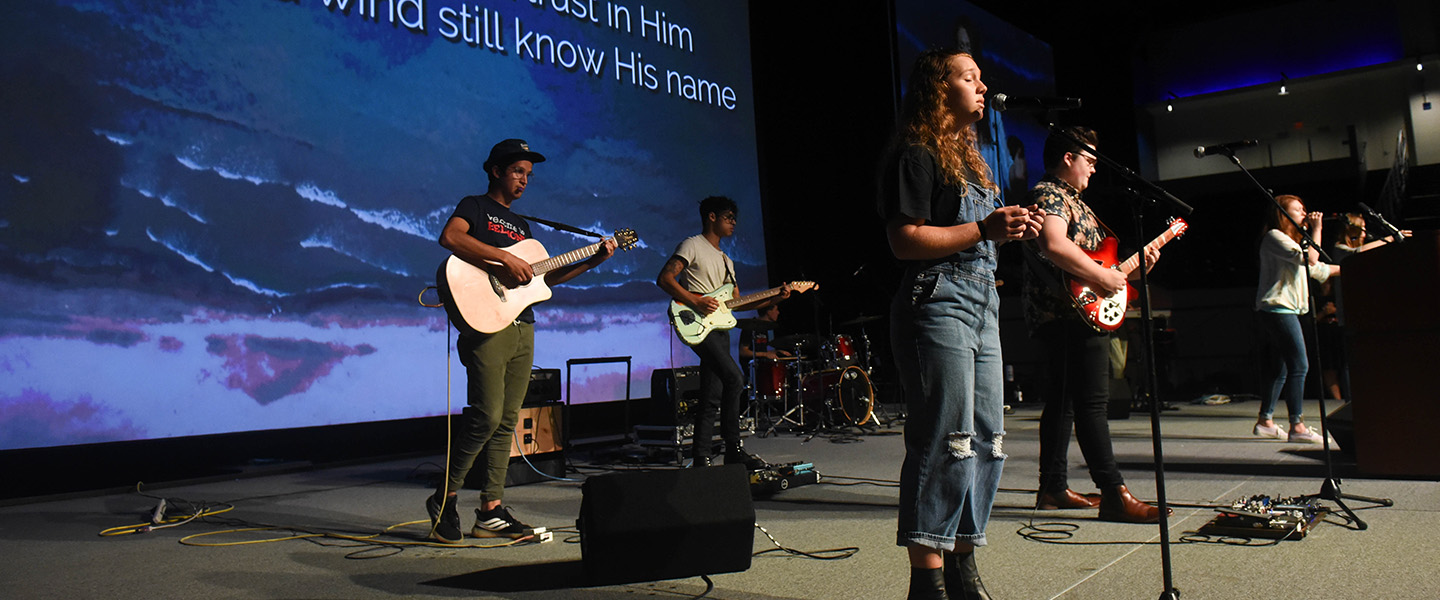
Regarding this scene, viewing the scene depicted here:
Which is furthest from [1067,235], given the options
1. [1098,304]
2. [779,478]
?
[779,478]

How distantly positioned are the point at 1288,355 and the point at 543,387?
467 centimetres

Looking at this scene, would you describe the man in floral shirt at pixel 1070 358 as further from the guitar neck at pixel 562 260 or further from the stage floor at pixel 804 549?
the guitar neck at pixel 562 260

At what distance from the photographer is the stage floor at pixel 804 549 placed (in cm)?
262

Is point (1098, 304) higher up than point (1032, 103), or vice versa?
point (1032, 103)

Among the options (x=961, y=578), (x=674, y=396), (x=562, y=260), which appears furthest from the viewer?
(x=674, y=396)

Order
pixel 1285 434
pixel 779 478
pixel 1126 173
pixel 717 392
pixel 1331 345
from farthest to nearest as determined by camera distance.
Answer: pixel 1331 345
pixel 1285 434
pixel 717 392
pixel 779 478
pixel 1126 173

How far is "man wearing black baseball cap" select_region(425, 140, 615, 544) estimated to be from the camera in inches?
140

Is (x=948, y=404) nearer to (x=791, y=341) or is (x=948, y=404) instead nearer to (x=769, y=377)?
(x=769, y=377)

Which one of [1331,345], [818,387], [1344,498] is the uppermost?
[1331,345]

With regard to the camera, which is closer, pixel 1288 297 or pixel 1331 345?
pixel 1288 297

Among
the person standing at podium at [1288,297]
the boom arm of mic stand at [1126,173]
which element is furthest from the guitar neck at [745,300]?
the boom arm of mic stand at [1126,173]

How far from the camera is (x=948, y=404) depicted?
2.03m

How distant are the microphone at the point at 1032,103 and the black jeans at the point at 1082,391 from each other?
57.2 inches

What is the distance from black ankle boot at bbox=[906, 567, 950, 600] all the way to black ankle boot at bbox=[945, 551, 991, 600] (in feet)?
0.31
